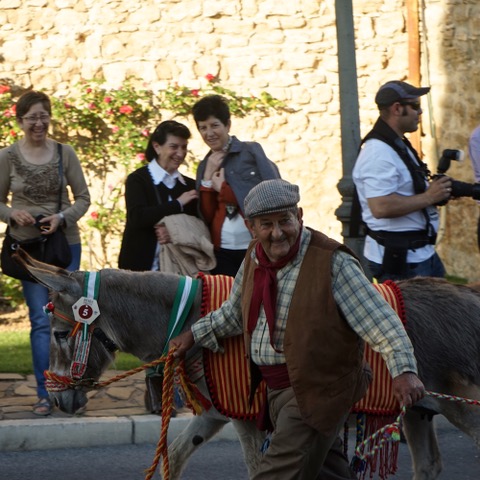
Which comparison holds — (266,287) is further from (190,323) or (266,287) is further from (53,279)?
(53,279)

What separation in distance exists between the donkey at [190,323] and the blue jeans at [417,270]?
4.45ft

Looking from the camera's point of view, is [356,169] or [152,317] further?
[356,169]

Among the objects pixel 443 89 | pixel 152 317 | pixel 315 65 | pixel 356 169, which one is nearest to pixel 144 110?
pixel 315 65

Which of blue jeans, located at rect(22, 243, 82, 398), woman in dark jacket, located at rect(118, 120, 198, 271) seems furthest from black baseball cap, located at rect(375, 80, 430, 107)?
blue jeans, located at rect(22, 243, 82, 398)

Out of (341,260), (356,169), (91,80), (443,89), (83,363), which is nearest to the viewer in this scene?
(341,260)

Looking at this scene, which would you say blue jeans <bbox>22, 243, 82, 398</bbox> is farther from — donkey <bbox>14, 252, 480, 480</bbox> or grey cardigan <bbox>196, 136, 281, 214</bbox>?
donkey <bbox>14, 252, 480, 480</bbox>

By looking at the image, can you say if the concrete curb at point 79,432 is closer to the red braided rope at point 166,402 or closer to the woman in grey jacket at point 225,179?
the woman in grey jacket at point 225,179

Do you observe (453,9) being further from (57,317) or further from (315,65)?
(57,317)

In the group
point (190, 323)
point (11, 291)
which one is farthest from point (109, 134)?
point (190, 323)

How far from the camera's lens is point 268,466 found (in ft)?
13.9

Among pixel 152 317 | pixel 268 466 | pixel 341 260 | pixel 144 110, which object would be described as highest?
pixel 144 110

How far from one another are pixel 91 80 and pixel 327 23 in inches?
110

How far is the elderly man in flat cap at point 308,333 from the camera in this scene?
13.6 ft

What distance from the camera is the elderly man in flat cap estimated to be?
13.6ft
